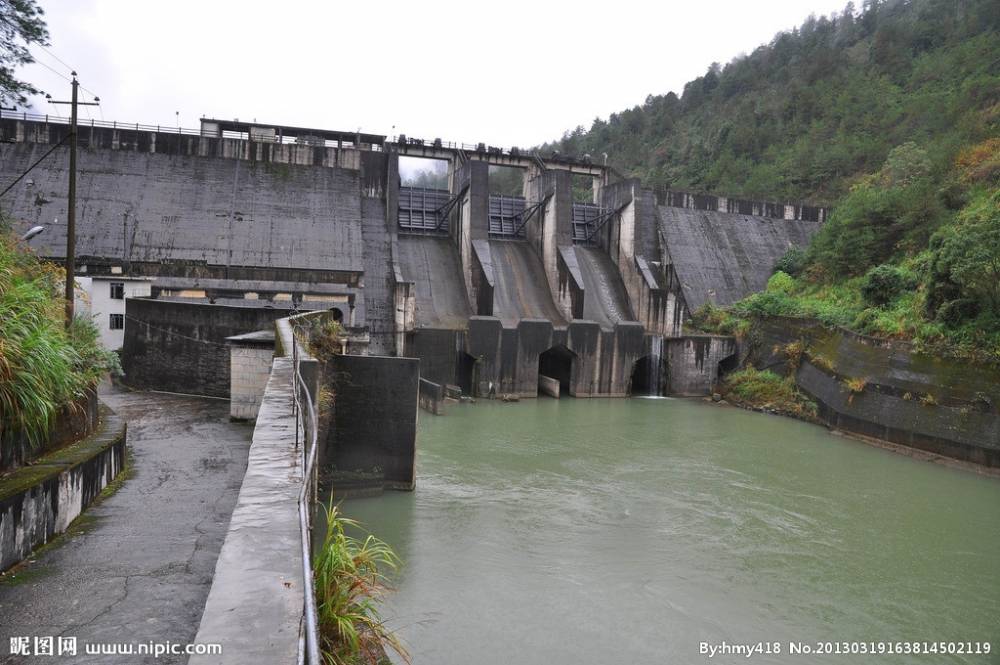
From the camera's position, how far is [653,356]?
2389 cm

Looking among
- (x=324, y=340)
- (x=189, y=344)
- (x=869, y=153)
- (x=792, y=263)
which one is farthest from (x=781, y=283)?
(x=189, y=344)

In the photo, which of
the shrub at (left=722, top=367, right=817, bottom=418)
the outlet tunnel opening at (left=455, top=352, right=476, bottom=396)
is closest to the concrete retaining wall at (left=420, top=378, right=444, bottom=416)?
the outlet tunnel opening at (left=455, top=352, right=476, bottom=396)

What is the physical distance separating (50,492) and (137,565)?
87 centimetres

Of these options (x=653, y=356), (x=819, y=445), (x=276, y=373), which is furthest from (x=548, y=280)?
(x=276, y=373)

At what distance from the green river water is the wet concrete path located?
2500 millimetres

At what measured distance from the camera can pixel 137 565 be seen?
449 cm

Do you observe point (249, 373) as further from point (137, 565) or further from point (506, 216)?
point (506, 216)

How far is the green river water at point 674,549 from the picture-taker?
726 centimetres

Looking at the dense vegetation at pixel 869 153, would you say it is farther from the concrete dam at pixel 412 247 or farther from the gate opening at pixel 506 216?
the gate opening at pixel 506 216

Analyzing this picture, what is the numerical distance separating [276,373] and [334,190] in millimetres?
19307

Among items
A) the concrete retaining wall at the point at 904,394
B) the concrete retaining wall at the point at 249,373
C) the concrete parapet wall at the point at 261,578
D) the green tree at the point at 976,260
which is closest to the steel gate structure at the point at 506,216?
the concrete retaining wall at the point at 904,394

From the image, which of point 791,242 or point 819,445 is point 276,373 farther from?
point 791,242

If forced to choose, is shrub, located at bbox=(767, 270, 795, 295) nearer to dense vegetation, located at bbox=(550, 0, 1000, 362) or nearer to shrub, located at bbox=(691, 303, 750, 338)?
dense vegetation, located at bbox=(550, 0, 1000, 362)

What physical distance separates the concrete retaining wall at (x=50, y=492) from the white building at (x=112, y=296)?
13.7 meters
